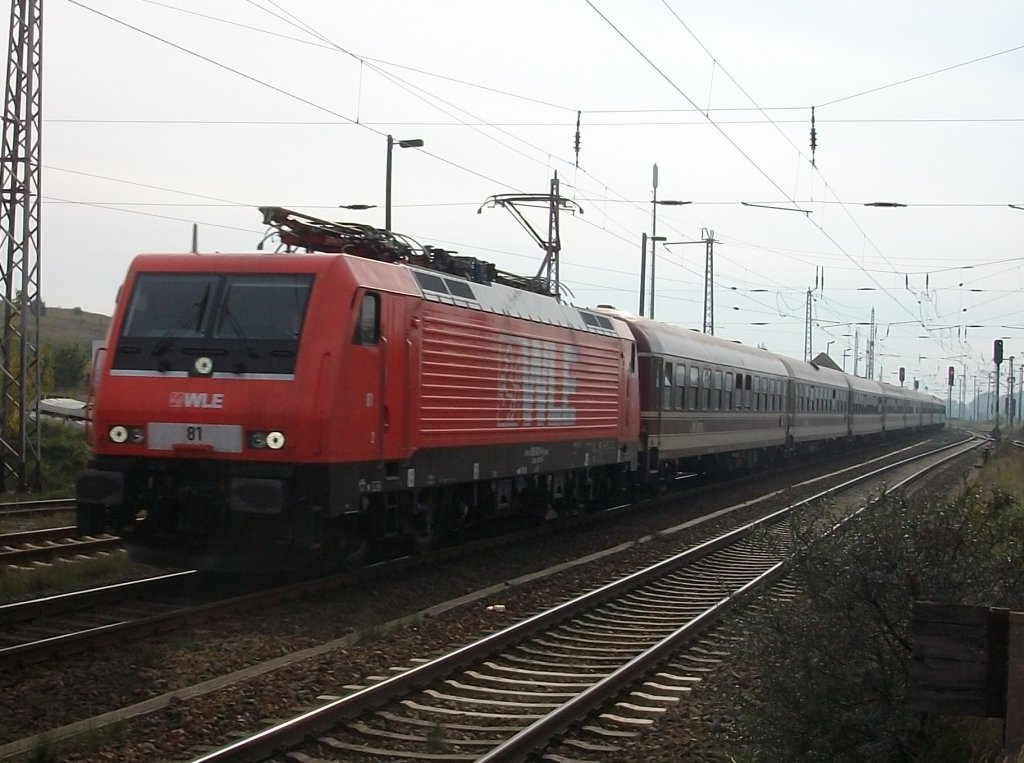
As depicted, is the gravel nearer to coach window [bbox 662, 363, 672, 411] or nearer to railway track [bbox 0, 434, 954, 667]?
railway track [bbox 0, 434, 954, 667]

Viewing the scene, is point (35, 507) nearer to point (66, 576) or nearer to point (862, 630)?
point (66, 576)

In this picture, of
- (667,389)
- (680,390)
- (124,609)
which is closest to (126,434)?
(124,609)

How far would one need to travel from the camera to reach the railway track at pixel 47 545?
13.1 metres

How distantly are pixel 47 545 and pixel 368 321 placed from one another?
5774 millimetres

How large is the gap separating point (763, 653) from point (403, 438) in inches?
232

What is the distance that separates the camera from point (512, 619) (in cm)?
1098

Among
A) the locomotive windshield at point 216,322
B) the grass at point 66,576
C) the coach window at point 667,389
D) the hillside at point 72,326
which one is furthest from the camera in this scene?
the hillside at point 72,326

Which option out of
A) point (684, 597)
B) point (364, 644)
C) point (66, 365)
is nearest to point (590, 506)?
point (684, 597)

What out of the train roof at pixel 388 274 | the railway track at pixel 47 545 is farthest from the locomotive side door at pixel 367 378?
the railway track at pixel 47 545

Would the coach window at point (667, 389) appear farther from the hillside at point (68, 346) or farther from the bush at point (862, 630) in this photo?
the bush at point (862, 630)

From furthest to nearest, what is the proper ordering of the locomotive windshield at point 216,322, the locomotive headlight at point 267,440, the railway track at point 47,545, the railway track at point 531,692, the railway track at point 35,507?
1. the railway track at point 35,507
2. the railway track at point 47,545
3. the locomotive windshield at point 216,322
4. the locomotive headlight at point 267,440
5. the railway track at point 531,692

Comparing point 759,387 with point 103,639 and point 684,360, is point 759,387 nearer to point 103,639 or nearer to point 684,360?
point 684,360

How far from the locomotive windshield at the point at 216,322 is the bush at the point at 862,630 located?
5475 mm

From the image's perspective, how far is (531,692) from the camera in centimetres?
848
